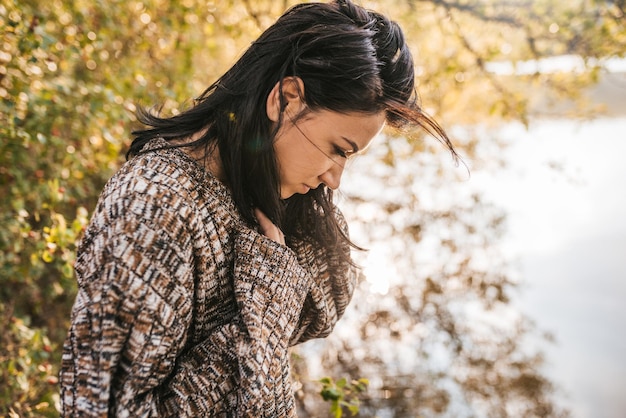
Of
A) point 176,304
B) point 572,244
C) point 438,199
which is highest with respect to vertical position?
point 438,199

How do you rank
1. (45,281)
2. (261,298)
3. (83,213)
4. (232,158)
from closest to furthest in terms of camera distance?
(261,298), (232,158), (83,213), (45,281)

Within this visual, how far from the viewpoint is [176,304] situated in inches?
44.0

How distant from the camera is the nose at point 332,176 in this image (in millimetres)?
1425

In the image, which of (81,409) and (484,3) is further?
(484,3)

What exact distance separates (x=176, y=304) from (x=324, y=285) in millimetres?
658

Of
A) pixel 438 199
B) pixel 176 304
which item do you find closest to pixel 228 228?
pixel 176 304

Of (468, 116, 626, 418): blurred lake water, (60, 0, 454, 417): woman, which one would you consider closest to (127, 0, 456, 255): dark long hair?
(60, 0, 454, 417): woman

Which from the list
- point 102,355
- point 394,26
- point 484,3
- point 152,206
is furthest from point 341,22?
point 484,3

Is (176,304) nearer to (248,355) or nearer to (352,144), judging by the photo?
(248,355)

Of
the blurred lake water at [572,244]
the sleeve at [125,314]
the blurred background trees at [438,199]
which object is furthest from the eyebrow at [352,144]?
the blurred lake water at [572,244]

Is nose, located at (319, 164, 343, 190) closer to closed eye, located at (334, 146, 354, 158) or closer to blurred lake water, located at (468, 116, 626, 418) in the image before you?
closed eye, located at (334, 146, 354, 158)

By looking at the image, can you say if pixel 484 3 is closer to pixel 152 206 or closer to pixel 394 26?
pixel 394 26

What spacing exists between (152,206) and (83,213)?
0.91 m

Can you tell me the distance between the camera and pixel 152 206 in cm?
113
